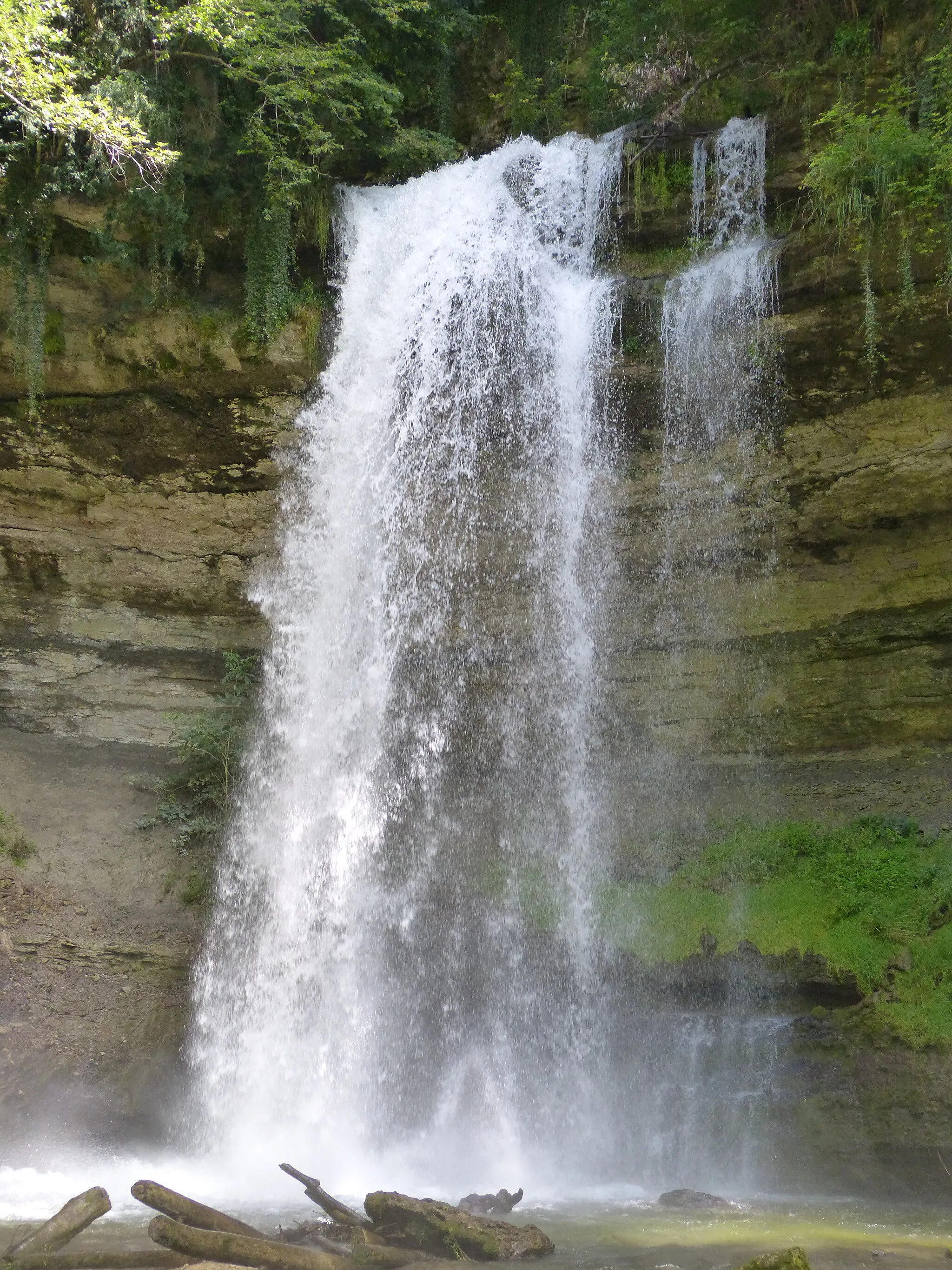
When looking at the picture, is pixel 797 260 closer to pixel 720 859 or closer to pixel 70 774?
pixel 720 859

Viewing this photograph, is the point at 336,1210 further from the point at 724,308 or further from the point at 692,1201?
the point at 724,308

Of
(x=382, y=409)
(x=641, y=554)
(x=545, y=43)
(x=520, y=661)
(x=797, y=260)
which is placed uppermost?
(x=545, y=43)

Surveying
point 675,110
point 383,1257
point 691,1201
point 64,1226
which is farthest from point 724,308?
point 64,1226

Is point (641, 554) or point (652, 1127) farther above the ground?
point (641, 554)

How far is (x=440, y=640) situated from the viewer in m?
11.7

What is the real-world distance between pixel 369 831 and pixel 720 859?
3665mm

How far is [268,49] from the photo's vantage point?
10.9 m

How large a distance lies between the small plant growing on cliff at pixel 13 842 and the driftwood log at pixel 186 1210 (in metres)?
6.23

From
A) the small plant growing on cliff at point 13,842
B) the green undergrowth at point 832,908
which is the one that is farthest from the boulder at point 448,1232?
the small plant growing on cliff at point 13,842

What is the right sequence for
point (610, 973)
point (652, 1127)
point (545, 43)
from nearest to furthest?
point (652, 1127), point (610, 973), point (545, 43)

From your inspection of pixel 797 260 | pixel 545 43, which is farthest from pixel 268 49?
pixel 797 260

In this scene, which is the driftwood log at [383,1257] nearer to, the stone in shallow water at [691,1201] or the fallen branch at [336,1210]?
the fallen branch at [336,1210]

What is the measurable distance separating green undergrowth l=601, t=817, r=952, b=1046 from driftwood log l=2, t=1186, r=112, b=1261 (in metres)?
5.51

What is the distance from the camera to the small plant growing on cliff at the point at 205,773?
1102cm
